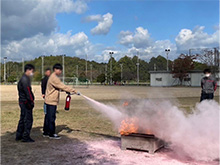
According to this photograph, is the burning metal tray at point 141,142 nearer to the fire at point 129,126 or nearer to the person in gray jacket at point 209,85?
the fire at point 129,126

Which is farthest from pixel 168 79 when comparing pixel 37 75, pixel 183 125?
pixel 37 75

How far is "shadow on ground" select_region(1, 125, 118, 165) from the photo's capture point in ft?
19.1

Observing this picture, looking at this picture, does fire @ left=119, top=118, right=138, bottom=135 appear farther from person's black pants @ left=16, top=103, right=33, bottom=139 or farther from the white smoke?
person's black pants @ left=16, top=103, right=33, bottom=139

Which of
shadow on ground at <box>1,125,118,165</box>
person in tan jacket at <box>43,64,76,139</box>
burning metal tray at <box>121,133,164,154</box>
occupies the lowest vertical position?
shadow on ground at <box>1,125,118,165</box>

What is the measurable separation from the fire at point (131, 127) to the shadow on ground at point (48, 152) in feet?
2.72

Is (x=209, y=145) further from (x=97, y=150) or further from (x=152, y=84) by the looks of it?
(x=152, y=84)

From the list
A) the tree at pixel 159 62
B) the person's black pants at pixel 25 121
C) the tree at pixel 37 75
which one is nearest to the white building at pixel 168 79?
the tree at pixel 159 62

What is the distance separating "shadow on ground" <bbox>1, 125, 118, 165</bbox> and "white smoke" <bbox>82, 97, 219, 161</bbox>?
60.2 inches

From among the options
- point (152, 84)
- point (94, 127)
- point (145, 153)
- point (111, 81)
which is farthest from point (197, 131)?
point (111, 81)

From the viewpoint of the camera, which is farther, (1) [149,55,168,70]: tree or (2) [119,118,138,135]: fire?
(1) [149,55,168,70]: tree

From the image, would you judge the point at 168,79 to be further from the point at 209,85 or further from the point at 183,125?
the point at 183,125

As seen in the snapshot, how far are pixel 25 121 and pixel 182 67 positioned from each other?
60.2 meters

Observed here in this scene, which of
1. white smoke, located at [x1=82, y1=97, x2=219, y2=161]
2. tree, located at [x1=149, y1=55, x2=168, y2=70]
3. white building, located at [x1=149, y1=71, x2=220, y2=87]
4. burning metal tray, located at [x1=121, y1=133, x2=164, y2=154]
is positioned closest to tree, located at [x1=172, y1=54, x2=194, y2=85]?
white building, located at [x1=149, y1=71, x2=220, y2=87]

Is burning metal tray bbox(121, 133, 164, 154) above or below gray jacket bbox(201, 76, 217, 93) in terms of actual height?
below
